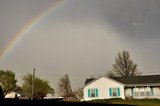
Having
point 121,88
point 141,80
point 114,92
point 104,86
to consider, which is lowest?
point 114,92

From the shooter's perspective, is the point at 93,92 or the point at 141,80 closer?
the point at 93,92

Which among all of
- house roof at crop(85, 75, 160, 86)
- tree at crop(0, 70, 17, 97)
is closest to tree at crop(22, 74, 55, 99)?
tree at crop(0, 70, 17, 97)

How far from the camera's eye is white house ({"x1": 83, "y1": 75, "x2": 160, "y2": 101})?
141 feet

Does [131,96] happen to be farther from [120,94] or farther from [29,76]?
[29,76]

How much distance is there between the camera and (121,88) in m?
43.3

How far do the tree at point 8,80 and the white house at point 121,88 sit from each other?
103 feet

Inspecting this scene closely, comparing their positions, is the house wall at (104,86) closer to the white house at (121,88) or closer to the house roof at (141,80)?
the white house at (121,88)

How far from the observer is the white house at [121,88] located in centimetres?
4284

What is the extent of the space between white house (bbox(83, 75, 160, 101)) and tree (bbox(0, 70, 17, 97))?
103 feet

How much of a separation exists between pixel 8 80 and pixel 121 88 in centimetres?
3822

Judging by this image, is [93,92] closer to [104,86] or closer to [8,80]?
[104,86]

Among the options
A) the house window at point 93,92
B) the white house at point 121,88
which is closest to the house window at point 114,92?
the white house at point 121,88

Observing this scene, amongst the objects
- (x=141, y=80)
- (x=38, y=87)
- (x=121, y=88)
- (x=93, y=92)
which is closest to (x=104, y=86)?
(x=93, y=92)

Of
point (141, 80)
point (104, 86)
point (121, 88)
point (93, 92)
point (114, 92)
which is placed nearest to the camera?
point (114, 92)
